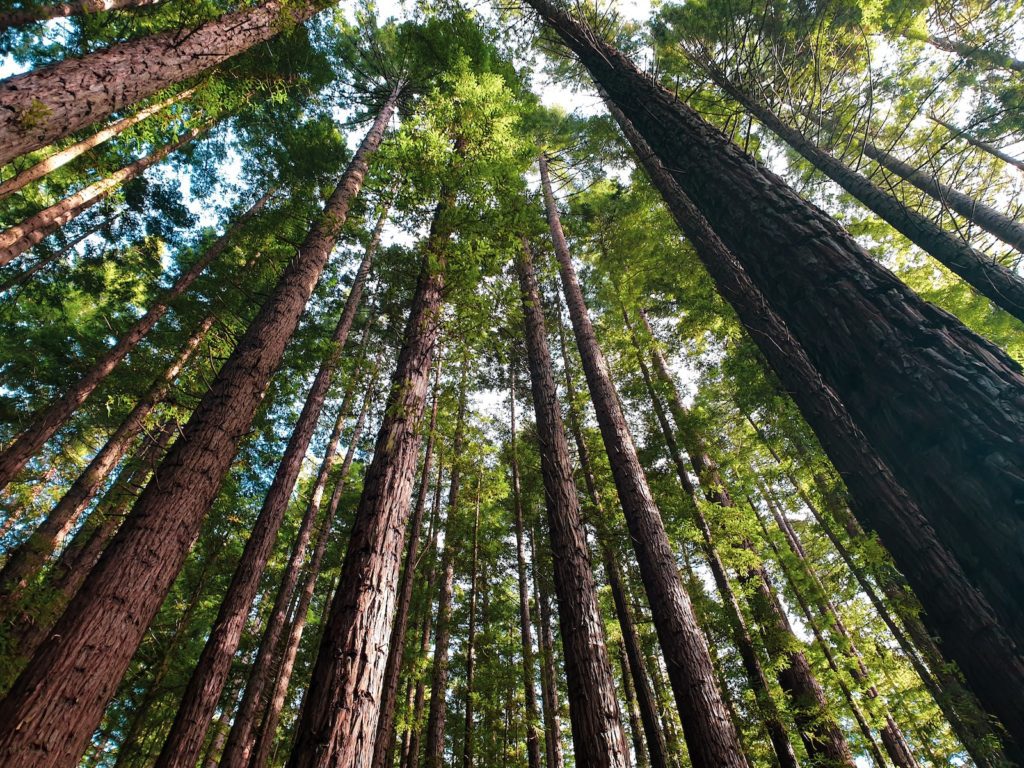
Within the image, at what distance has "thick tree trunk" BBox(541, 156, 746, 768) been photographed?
4.49 m

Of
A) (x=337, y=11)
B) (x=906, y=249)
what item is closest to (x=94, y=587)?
(x=337, y=11)

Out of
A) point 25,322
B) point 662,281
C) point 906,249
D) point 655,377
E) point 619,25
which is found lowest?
point 655,377

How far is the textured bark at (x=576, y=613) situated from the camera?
4.25 meters

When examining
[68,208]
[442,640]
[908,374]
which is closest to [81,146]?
[68,208]

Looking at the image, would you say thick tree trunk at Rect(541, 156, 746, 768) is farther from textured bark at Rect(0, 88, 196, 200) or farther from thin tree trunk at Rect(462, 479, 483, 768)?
textured bark at Rect(0, 88, 196, 200)

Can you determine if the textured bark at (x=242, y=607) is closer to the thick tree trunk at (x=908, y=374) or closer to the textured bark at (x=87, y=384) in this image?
the textured bark at (x=87, y=384)

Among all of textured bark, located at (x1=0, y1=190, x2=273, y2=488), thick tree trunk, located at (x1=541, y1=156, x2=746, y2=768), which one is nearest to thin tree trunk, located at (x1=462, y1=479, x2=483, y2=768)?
thick tree trunk, located at (x1=541, y1=156, x2=746, y2=768)

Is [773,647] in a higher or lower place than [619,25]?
lower

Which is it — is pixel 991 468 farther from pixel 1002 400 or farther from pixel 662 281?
pixel 662 281

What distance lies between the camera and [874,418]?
4.53 feet

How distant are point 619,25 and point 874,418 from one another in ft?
49.5

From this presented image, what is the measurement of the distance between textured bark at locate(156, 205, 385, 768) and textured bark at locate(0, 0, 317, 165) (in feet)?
9.14

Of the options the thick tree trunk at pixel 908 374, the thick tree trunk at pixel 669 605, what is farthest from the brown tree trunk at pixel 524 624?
the thick tree trunk at pixel 908 374

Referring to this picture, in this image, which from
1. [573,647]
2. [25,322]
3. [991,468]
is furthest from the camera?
[25,322]
